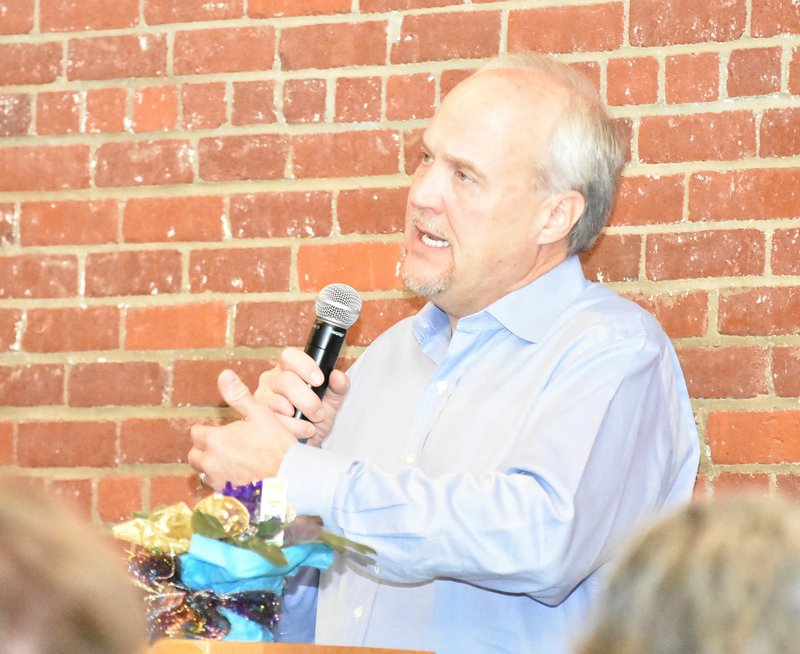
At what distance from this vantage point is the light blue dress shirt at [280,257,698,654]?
1.72m

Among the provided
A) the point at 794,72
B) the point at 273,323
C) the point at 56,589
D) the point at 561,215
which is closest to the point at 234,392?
the point at 273,323

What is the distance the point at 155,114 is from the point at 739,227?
3.56ft

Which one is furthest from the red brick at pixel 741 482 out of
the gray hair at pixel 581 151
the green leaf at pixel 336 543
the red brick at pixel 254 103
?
the red brick at pixel 254 103

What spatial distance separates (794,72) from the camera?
2.13m

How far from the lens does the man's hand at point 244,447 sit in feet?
5.85

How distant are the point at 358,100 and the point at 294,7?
216 mm

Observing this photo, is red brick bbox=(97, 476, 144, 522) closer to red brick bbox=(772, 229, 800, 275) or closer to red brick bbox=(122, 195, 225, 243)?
red brick bbox=(122, 195, 225, 243)

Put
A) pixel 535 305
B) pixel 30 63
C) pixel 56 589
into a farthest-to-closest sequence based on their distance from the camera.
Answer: pixel 30 63
pixel 535 305
pixel 56 589

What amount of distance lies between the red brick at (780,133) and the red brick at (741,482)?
528 millimetres

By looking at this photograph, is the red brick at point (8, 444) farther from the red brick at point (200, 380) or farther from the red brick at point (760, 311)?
the red brick at point (760, 311)

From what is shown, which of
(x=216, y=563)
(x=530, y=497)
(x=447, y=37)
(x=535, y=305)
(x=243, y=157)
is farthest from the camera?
(x=243, y=157)

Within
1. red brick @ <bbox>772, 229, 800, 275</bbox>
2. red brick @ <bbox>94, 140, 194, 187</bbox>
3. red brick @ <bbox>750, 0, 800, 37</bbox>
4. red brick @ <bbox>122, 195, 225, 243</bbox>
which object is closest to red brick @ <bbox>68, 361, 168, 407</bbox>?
red brick @ <bbox>122, 195, 225, 243</bbox>

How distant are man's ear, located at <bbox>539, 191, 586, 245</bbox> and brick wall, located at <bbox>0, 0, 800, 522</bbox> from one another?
0.12m

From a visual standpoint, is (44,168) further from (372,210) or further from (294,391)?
(294,391)
